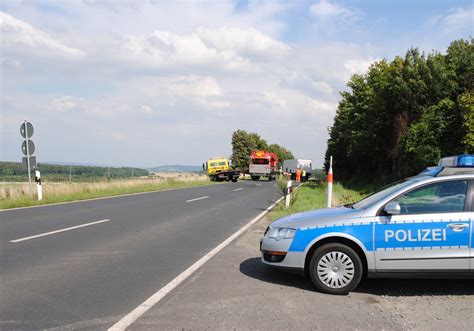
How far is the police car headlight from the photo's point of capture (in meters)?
5.66

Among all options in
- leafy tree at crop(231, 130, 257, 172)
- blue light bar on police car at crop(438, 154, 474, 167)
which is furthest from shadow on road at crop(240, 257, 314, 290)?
leafy tree at crop(231, 130, 257, 172)

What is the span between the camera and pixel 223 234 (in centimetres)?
993

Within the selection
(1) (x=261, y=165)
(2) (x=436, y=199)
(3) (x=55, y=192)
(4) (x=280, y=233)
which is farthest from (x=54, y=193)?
(1) (x=261, y=165)

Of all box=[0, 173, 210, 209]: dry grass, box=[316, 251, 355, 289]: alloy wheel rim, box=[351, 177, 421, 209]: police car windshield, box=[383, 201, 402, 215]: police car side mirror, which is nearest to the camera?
box=[383, 201, 402, 215]: police car side mirror

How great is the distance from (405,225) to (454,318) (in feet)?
3.72

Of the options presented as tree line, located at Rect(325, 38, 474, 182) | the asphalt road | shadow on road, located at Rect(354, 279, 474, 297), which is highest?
tree line, located at Rect(325, 38, 474, 182)

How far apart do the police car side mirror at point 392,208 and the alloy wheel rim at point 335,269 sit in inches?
29.6

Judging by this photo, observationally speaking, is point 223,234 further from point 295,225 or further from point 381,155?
point 381,155

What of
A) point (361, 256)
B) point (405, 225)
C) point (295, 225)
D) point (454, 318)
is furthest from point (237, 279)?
point (454, 318)

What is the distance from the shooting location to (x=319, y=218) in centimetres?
562

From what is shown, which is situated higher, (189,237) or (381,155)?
(381,155)

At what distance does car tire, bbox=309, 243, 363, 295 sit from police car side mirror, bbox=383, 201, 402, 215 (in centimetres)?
66

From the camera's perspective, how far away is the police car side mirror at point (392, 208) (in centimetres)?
515

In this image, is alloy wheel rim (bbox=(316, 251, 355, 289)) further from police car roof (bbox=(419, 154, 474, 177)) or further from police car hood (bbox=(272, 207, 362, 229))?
police car roof (bbox=(419, 154, 474, 177))
